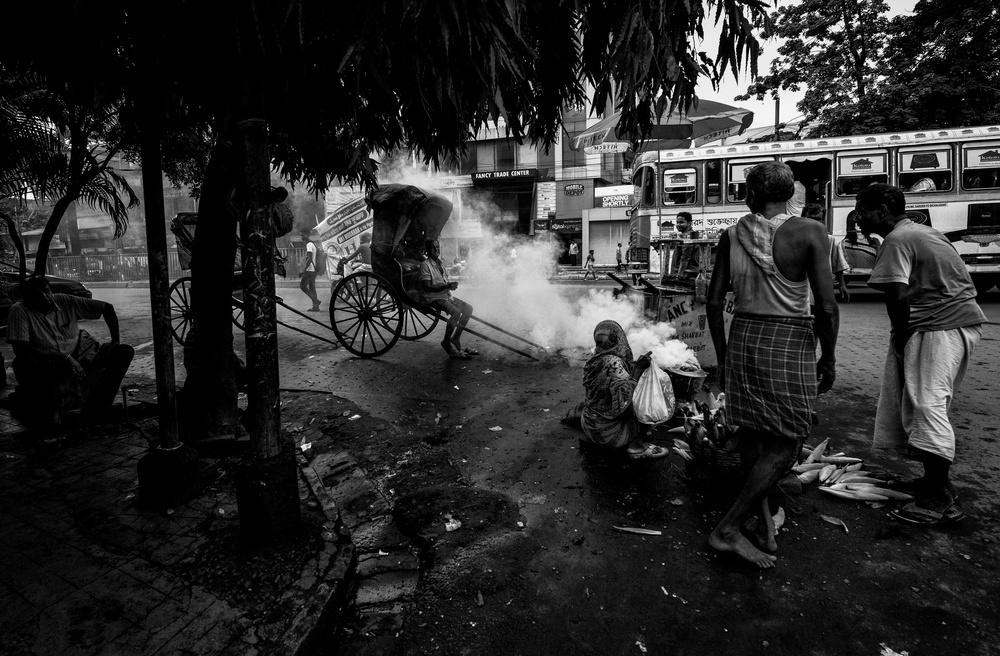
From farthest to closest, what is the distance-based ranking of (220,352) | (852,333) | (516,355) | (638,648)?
(852,333) < (516,355) < (220,352) < (638,648)

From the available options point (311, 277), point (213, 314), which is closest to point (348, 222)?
point (311, 277)

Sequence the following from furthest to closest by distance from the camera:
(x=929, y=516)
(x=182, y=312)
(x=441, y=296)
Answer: (x=182, y=312) → (x=441, y=296) → (x=929, y=516)

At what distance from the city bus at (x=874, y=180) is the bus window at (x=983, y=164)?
0.02 metres

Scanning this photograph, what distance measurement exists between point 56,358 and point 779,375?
557 centimetres

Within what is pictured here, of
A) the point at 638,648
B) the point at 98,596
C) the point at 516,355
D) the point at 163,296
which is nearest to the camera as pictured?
the point at 638,648

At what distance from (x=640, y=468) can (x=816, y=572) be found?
1.37 m

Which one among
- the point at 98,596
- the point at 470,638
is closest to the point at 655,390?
the point at 470,638

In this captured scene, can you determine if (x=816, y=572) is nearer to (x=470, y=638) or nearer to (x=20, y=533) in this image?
(x=470, y=638)

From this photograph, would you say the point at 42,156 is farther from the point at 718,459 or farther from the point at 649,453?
the point at 718,459

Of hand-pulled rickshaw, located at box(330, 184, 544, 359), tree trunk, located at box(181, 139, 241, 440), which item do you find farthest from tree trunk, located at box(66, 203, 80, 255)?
tree trunk, located at box(181, 139, 241, 440)

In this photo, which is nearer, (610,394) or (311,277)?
(610,394)

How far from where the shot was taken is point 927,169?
12.9 m

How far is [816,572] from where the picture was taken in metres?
2.75

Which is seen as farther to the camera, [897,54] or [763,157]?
[897,54]
